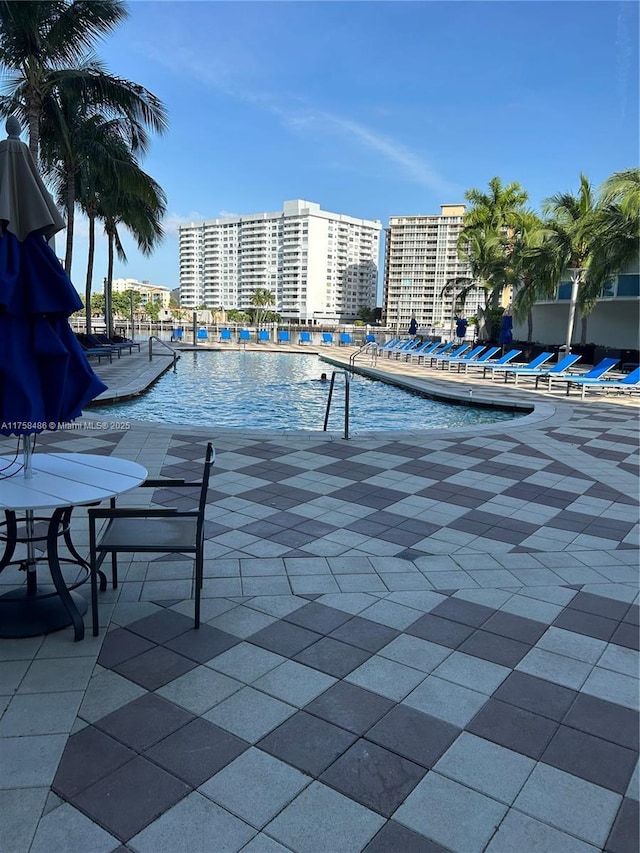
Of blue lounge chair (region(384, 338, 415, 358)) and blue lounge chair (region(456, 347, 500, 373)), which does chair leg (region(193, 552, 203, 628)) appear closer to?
blue lounge chair (region(456, 347, 500, 373))

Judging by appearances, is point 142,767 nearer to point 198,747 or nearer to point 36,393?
point 198,747

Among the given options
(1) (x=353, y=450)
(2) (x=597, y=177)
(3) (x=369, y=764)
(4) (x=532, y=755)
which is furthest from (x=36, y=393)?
(2) (x=597, y=177)

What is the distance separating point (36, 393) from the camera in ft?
9.58

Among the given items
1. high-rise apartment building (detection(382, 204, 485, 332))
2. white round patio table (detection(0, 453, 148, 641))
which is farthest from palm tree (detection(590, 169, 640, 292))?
high-rise apartment building (detection(382, 204, 485, 332))

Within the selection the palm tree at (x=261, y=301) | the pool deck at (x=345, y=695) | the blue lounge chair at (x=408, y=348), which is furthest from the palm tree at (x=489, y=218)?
the palm tree at (x=261, y=301)

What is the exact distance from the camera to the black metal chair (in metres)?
2.88

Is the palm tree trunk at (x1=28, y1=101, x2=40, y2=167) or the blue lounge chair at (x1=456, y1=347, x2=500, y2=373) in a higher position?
the palm tree trunk at (x1=28, y1=101, x2=40, y2=167)

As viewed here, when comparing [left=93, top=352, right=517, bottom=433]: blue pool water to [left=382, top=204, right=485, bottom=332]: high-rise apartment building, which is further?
[left=382, top=204, right=485, bottom=332]: high-rise apartment building

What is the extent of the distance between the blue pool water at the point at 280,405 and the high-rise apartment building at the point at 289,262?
10970 centimetres

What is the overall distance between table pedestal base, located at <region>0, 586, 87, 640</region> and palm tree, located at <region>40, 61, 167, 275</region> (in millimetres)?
12481

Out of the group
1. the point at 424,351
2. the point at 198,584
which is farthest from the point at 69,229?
the point at 198,584

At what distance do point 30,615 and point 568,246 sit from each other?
20.6 m

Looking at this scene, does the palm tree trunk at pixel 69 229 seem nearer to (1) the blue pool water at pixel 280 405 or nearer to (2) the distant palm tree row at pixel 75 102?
(2) the distant palm tree row at pixel 75 102

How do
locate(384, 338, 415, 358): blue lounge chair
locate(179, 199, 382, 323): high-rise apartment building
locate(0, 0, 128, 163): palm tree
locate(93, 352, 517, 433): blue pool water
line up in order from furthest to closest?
locate(179, 199, 382, 323): high-rise apartment building
locate(384, 338, 415, 358): blue lounge chair
locate(0, 0, 128, 163): palm tree
locate(93, 352, 517, 433): blue pool water
